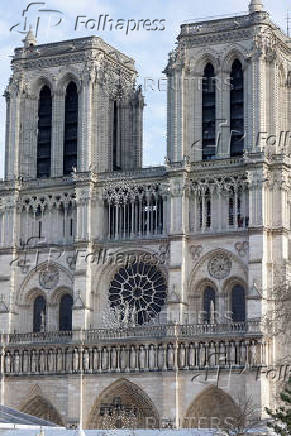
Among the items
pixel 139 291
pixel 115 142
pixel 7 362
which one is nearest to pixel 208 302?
pixel 139 291

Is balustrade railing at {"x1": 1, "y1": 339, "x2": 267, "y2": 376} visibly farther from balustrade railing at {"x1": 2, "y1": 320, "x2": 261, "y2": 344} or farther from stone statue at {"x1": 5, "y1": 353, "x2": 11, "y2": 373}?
balustrade railing at {"x1": 2, "y1": 320, "x2": 261, "y2": 344}

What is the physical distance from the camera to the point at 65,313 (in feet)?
228

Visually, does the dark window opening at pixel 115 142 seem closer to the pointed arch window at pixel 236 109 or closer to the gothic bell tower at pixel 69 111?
the gothic bell tower at pixel 69 111

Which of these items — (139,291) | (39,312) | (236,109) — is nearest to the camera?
(236,109)

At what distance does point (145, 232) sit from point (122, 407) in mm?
8625

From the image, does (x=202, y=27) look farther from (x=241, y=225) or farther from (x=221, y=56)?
(x=241, y=225)

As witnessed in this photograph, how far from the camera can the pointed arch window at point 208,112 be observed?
222 feet

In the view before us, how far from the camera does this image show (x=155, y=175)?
2665 inches

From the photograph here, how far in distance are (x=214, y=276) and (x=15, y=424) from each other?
13442 mm

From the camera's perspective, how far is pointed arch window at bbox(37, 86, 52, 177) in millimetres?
72000

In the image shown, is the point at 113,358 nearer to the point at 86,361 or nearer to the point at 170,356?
the point at 86,361

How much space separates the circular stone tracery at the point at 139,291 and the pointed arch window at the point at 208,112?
20.9 ft

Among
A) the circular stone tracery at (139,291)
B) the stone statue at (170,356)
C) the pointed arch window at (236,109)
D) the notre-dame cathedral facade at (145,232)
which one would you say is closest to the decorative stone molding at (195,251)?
the notre-dame cathedral facade at (145,232)

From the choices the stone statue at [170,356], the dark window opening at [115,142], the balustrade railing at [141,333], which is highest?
the dark window opening at [115,142]
